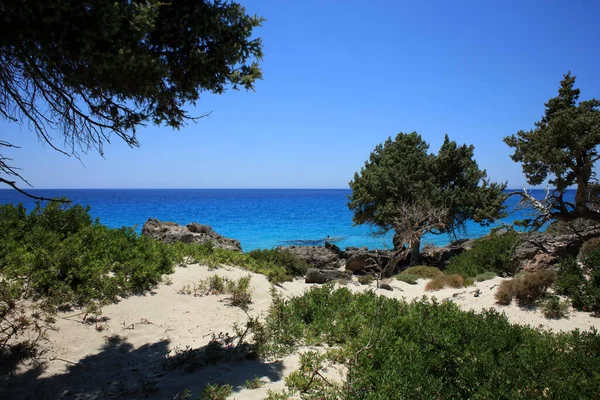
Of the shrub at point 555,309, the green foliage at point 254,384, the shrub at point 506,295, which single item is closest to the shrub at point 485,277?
the shrub at point 506,295

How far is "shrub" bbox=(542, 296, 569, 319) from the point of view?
918 centimetres

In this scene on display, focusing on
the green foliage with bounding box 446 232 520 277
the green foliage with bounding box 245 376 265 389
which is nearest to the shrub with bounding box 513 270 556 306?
the green foliage with bounding box 446 232 520 277

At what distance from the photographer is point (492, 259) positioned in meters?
15.2

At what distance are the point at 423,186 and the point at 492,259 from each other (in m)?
10.4

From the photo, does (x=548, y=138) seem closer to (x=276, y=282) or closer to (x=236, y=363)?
(x=276, y=282)

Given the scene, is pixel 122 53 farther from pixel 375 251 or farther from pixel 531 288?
pixel 375 251

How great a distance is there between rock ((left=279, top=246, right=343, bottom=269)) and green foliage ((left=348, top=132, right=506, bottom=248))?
3905 mm

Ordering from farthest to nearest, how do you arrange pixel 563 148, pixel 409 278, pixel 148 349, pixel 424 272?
pixel 424 272 < pixel 409 278 < pixel 563 148 < pixel 148 349

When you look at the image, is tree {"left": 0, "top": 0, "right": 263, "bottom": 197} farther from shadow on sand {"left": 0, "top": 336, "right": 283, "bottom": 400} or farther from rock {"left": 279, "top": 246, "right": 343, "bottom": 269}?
rock {"left": 279, "top": 246, "right": 343, "bottom": 269}

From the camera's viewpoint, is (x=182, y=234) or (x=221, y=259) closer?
(x=221, y=259)

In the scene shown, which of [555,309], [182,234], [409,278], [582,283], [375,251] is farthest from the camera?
[375,251]

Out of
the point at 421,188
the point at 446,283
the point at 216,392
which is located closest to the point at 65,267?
the point at 216,392

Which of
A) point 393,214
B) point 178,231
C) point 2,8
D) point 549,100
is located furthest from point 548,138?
point 178,231

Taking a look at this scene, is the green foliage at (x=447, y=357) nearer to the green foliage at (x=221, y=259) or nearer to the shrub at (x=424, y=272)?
the green foliage at (x=221, y=259)
